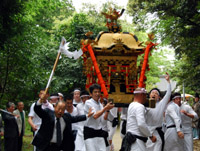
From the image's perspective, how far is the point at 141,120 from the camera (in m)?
6.30

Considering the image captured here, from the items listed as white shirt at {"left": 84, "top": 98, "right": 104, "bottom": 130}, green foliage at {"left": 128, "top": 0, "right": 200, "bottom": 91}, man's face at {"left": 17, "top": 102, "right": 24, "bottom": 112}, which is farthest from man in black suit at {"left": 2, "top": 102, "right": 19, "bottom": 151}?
green foliage at {"left": 128, "top": 0, "right": 200, "bottom": 91}

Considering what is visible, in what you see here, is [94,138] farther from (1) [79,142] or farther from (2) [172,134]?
(2) [172,134]

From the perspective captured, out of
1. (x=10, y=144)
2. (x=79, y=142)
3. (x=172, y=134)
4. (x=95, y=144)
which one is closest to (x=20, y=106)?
(x=10, y=144)

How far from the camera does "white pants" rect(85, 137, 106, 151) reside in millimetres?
7590

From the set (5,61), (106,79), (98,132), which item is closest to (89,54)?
(106,79)

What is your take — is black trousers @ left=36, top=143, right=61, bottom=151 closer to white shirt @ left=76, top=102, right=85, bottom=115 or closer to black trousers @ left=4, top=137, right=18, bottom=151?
white shirt @ left=76, top=102, right=85, bottom=115

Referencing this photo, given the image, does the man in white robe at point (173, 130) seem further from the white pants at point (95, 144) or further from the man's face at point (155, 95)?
the white pants at point (95, 144)

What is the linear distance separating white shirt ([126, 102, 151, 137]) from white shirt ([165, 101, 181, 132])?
98.6 inches

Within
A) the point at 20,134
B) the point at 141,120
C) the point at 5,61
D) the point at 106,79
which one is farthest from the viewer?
the point at 5,61

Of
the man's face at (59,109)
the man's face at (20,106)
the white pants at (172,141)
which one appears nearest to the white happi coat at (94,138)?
the man's face at (59,109)

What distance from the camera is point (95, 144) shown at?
764cm

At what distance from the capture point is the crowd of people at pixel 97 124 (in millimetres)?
6047

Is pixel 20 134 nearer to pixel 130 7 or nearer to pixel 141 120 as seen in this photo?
pixel 141 120

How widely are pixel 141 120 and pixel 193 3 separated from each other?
30.4ft
